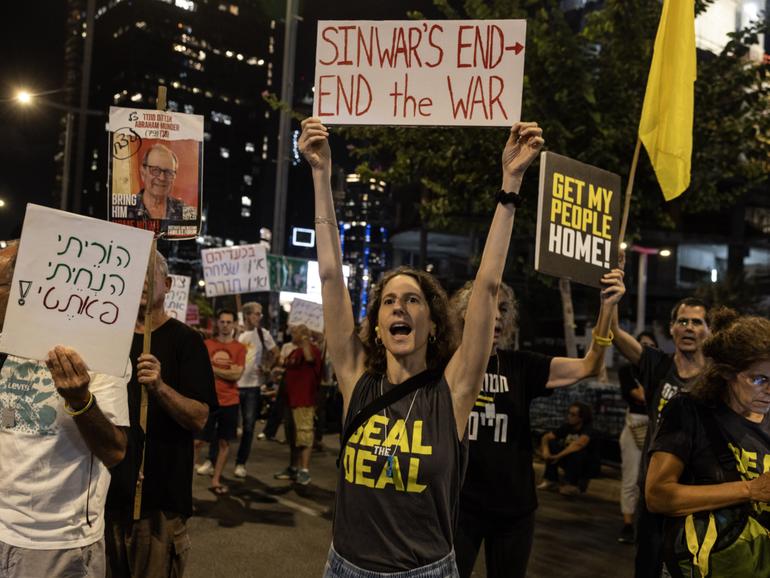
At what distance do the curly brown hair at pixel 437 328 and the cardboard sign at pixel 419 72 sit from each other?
37.0 inches

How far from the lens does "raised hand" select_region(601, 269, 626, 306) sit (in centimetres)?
400

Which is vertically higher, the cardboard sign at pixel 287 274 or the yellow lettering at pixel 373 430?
the cardboard sign at pixel 287 274

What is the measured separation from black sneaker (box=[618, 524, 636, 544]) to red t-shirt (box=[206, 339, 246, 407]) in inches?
175

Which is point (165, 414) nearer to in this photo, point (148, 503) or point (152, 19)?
point (148, 503)

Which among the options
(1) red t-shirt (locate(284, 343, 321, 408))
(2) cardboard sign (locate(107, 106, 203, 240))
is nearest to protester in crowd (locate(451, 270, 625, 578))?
(2) cardboard sign (locate(107, 106, 203, 240))

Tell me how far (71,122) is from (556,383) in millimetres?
14960

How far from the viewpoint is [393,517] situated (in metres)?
2.66

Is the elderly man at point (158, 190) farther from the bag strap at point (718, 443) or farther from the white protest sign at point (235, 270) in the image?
the white protest sign at point (235, 270)

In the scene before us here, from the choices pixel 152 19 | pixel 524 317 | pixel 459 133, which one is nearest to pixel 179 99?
pixel 152 19

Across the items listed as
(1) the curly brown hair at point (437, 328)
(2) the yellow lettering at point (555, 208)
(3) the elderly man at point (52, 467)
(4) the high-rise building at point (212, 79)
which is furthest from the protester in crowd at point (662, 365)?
(4) the high-rise building at point (212, 79)

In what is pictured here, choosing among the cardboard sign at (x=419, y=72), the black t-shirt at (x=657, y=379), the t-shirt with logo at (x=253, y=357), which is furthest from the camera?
the t-shirt with logo at (x=253, y=357)

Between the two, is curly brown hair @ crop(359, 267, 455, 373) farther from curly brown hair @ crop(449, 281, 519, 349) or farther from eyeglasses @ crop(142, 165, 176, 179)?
eyeglasses @ crop(142, 165, 176, 179)

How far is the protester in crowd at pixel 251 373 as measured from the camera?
9891 mm

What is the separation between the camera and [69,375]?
264cm
